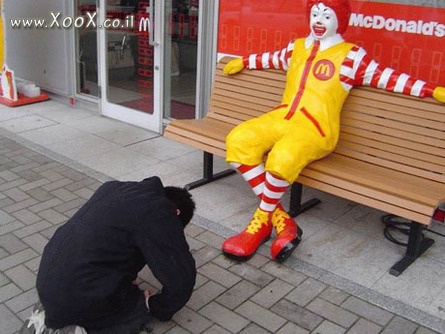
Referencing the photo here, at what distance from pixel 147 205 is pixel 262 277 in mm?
1160

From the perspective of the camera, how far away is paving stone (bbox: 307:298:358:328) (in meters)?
2.89

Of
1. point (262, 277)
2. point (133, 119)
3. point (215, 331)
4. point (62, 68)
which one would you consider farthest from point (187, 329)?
point (62, 68)

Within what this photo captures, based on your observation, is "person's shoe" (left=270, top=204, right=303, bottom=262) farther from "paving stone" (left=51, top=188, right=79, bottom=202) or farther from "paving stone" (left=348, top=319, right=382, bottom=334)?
"paving stone" (left=51, top=188, right=79, bottom=202)

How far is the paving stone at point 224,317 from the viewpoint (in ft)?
9.31

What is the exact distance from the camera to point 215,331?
9.19 ft

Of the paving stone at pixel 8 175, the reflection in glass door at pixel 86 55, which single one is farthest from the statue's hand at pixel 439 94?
the reflection in glass door at pixel 86 55

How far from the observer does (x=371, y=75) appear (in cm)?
361

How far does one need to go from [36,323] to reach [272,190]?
5.25 ft

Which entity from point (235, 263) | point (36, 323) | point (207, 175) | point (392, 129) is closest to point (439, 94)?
point (392, 129)

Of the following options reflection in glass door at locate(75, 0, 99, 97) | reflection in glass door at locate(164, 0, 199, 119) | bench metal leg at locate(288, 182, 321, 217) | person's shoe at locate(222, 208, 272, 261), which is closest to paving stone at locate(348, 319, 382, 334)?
person's shoe at locate(222, 208, 272, 261)

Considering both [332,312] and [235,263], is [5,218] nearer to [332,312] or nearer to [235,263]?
[235,263]

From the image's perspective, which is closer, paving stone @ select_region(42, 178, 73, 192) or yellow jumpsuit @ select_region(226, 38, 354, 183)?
yellow jumpsuit @ select_region(226, 38, 354, 183)

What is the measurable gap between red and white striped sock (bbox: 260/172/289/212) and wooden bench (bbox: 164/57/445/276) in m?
0.18

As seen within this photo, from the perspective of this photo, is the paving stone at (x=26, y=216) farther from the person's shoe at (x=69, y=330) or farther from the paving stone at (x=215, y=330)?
the paving stone at (x=215, y=330)
